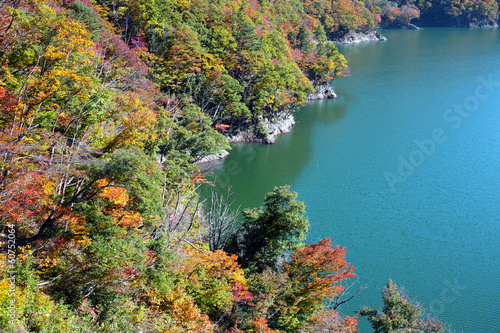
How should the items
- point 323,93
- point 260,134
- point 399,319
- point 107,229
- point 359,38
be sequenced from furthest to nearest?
point 359,38, point 323,93, point 260,134, point 399,319, point 107,229

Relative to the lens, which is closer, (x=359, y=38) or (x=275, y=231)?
(x=275, y=231)

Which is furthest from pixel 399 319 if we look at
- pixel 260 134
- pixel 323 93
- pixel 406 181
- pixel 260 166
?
pixel 323 93

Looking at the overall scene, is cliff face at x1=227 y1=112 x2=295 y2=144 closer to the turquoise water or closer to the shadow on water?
the shadow on water

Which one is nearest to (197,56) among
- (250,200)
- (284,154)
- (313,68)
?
(284,154)

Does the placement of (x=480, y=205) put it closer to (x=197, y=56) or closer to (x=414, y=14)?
(x=197, y=56)

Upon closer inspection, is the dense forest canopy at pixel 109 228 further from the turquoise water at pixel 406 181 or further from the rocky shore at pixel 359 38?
the rocky shore at pixel 359 38

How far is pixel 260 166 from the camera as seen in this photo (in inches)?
1131

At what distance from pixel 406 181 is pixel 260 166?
10.7 meters

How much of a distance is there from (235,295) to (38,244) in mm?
6344

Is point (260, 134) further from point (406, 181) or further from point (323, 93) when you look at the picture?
point (323, 93)

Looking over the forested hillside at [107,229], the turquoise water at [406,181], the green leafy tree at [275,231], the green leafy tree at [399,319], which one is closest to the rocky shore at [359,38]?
the turquoise water at [406,181]

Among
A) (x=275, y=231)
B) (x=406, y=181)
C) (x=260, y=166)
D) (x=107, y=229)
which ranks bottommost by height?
(x=260, y=166)

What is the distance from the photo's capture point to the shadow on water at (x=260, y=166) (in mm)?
24391

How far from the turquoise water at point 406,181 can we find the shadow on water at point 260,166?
0.09 m
